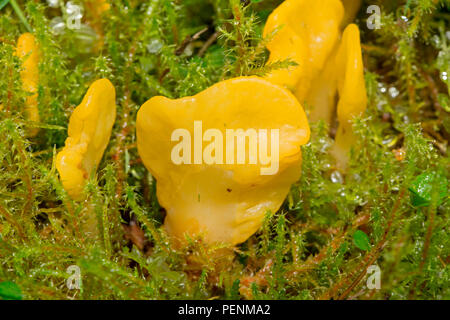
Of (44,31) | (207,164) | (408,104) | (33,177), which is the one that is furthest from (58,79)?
(408,104)

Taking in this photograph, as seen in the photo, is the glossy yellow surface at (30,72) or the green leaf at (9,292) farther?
the glossy yellow surface at (30,72)

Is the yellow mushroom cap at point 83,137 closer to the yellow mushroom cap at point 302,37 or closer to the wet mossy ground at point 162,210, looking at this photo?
the wet mossy ground at point 162,210

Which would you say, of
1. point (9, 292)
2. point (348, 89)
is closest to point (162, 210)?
point (9, 292)

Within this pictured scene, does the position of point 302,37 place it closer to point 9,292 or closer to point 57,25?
point 57,25

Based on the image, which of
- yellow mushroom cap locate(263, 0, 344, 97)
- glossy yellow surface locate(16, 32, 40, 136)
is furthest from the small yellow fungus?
glossy yellow surface locate(16, 32, 40, 136)

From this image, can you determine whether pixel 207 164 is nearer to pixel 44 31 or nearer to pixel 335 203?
pixel 335 203

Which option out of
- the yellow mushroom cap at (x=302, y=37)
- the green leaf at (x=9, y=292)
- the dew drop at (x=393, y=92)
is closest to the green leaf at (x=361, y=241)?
the yellow mushroom cap at (x=302, y=37)
